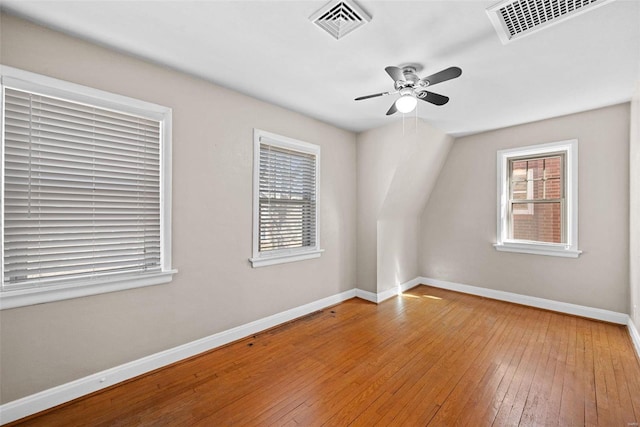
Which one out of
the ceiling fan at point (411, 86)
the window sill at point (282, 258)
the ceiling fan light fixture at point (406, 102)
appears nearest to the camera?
the ceiling fan at point (411, 86)

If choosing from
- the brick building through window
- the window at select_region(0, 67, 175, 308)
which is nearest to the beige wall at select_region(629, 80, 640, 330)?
the brick building through window

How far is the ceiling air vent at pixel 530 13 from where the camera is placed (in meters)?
1.60

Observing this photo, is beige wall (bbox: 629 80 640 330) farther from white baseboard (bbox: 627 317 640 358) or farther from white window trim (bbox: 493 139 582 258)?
white window trim (bbox: 493 139 582 258)

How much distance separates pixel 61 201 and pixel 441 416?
305 centimetres

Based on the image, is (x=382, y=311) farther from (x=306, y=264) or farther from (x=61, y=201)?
(x=61, y=201)

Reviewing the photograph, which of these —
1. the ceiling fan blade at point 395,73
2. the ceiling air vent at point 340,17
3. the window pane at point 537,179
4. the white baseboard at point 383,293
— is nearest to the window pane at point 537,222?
the window pane at point 537,179

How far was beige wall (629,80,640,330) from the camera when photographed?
265 centimetres

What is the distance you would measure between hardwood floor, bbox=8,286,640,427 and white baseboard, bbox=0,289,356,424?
0.21 ft

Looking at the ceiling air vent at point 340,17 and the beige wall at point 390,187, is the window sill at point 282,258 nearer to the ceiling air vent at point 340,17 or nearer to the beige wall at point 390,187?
the beige wall at point 390,187

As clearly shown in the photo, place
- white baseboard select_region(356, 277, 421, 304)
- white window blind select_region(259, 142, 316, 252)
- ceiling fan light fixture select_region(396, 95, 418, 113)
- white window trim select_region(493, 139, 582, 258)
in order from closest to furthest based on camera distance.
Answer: ceiling fan light fixture select_region(396, 95, 418, 113)
white window blind select_region(259, 142, 316, 252)
white window trim select_region(493, 139, 582, 258)
white baseboard select_region(356, 277, 421, 304)

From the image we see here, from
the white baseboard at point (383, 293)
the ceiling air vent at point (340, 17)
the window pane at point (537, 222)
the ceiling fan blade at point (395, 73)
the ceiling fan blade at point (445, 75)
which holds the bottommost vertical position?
the white baseboard at point (383, 293)

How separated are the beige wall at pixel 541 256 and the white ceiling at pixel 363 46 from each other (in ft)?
2.16

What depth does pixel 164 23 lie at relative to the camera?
1848mm

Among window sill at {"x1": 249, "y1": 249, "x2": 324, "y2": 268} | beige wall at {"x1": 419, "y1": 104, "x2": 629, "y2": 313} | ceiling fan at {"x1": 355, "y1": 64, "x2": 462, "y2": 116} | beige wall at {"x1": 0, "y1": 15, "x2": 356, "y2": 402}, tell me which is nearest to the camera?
beige wall at {"x1": 0, "y1": 15, "x2": 356, "y2": 402}
